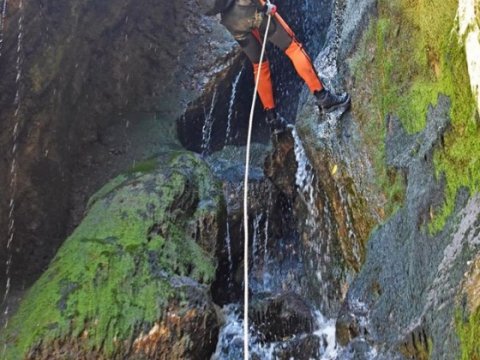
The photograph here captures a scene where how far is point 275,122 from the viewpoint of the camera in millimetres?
6938

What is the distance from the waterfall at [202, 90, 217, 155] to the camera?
981cm

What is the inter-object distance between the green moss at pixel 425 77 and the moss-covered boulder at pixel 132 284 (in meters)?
2.59

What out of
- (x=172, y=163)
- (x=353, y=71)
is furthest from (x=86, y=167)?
(x=353, y=71)

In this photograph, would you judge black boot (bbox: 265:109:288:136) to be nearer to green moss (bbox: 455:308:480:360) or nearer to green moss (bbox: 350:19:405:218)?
green moss (bbox: 350:19:405:218)

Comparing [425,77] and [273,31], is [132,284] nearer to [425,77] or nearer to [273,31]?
[273,31]

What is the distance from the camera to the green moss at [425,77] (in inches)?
132

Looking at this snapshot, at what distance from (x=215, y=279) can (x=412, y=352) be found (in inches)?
139

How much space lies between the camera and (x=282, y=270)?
7977mm

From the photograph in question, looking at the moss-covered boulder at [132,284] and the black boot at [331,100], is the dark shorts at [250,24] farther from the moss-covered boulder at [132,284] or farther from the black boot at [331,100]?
the moss-covered boulder at [132,284]

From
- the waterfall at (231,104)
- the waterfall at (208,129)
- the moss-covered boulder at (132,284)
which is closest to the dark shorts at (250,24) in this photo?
the moss-covered boulder at (132,284)

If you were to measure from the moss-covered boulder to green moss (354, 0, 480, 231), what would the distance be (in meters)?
2.59

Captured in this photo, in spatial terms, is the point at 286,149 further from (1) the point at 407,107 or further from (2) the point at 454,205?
(2) the point at 454,205

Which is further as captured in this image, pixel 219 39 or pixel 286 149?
pixel 219 39

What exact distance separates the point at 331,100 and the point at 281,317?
8.94 feet
